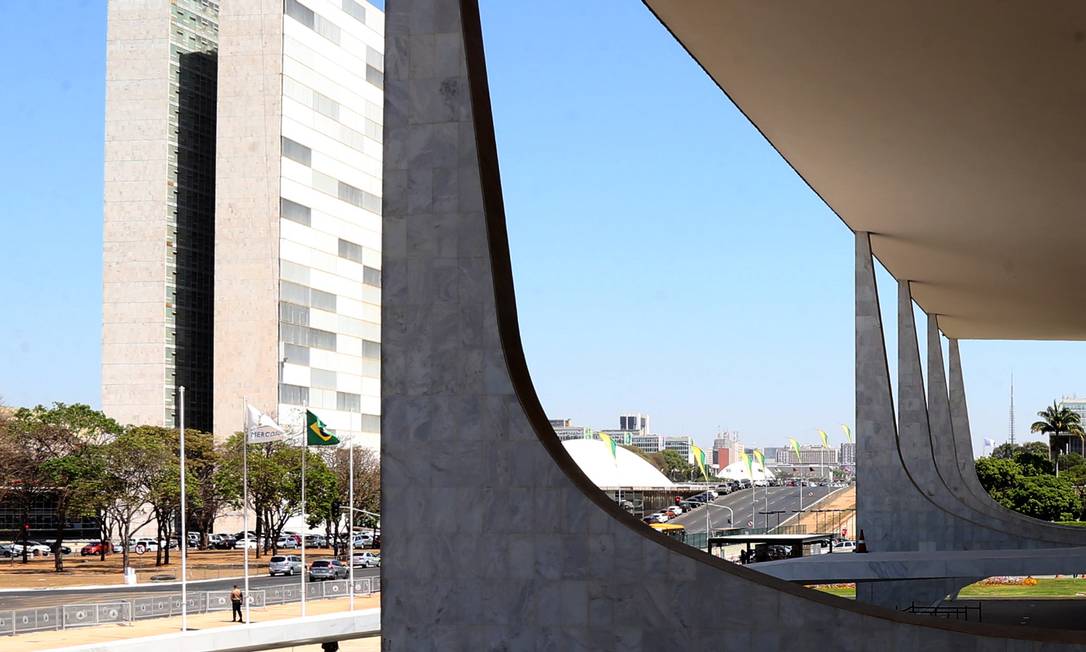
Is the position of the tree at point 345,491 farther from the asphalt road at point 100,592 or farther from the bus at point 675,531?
the bus at point 675,531

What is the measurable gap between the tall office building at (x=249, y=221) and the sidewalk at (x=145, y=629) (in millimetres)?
50617

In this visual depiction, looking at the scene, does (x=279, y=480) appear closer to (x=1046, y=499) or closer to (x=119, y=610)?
(x=119, y=610)

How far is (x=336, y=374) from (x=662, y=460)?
11068cm

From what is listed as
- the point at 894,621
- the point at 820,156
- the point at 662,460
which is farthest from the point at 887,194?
the point at 662,460

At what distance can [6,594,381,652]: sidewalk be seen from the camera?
87.8 feet

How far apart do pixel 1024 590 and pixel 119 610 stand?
36.8m

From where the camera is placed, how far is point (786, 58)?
17828mm

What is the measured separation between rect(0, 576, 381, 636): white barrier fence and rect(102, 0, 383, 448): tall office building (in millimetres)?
50145

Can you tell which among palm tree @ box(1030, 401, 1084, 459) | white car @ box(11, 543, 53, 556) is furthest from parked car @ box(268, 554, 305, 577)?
palm tree @ box(1030, 401, 1084, 459)

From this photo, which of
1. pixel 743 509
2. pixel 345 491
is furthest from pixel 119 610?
pixel 743 509

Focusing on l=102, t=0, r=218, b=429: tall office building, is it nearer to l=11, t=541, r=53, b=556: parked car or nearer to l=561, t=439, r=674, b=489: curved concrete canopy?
l=11, t=541, r=53, b=556: parked car

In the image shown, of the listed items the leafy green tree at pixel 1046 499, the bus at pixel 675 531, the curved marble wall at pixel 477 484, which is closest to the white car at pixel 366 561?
the bus at pixel 675 531

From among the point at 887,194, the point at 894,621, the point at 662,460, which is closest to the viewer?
the point at 894,621

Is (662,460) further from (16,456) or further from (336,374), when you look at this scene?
(16,456)
